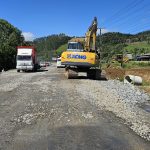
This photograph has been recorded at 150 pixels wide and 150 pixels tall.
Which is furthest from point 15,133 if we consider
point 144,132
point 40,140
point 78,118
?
point 144,132

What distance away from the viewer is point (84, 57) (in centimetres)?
3162

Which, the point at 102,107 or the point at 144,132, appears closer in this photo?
the point at 144,132

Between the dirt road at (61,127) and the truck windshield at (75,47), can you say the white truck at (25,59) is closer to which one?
the truck windshield at (75,47)

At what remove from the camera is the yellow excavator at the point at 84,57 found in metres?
31.6

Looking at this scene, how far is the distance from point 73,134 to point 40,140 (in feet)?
3.65

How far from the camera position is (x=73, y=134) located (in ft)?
35.9

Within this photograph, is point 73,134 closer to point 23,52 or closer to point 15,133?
point 15,133

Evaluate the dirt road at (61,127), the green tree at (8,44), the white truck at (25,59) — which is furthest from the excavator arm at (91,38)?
the green tree at (8,44)

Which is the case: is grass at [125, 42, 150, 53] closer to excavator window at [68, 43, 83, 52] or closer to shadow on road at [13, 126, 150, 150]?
excavator window at [68, 43, 83, 52]

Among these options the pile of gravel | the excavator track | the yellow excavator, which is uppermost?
the yellow excavator

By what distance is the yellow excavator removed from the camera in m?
31.6

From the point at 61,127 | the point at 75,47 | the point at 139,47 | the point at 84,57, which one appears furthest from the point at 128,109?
the point at 139,47

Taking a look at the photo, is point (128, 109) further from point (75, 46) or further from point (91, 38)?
point (91, 38)

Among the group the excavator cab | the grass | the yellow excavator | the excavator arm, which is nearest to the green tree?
the grass
